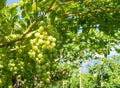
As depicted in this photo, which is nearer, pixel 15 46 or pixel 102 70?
pixel 15 46

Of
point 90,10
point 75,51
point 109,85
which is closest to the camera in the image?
point 90,10

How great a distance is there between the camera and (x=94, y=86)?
1423 inches

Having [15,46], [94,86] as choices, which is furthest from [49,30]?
[94,86]

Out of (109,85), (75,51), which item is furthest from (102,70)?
(75,51)

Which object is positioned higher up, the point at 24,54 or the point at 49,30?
the point at 49,30

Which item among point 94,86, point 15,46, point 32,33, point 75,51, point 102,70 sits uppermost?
point 32,33

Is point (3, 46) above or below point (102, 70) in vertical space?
above

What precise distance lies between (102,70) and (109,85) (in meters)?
2.12

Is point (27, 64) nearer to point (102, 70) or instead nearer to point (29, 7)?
point (29, 7)

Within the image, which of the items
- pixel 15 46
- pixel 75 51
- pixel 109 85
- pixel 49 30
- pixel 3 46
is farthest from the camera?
pixel 109 85

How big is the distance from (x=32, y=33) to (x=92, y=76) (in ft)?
114

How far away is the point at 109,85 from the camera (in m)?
33.3

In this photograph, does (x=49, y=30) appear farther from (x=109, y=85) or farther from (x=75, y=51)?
(x=109, y=85)

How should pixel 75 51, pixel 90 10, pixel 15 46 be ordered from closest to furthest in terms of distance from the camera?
pixel 15 46 → pixel 90 10 → pixel 75 51
